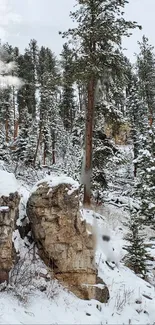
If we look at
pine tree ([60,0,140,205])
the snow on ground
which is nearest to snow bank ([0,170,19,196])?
the snow on ground

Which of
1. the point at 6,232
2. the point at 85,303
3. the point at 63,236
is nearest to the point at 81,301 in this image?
the point at 85,303

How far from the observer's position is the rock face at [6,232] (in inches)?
232

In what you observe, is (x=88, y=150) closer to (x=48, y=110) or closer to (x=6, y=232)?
(x=6, y=232)

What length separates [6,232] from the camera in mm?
6004

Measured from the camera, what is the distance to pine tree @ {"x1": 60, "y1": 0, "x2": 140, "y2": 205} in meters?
13.4

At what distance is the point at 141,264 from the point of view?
8984 mm

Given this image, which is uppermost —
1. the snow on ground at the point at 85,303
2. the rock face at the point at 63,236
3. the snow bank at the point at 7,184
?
the snow bank at the point at 7,184

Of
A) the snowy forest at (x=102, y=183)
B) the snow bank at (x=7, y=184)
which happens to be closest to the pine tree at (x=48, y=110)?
the snowy forest at (x=102, y=183)

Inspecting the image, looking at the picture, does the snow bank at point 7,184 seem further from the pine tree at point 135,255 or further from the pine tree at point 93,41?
the pine tree at point 93,41

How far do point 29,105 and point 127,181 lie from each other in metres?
18.9

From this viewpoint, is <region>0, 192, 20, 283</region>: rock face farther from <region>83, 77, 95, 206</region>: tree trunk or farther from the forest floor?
<region>83, 77, 95, 206</region>: tree trunk

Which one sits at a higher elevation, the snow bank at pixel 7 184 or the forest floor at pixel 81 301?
the snow bank at pixel 7 184

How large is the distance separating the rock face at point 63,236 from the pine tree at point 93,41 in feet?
22.0

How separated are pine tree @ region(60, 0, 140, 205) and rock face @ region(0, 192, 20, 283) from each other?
25.0 feet
